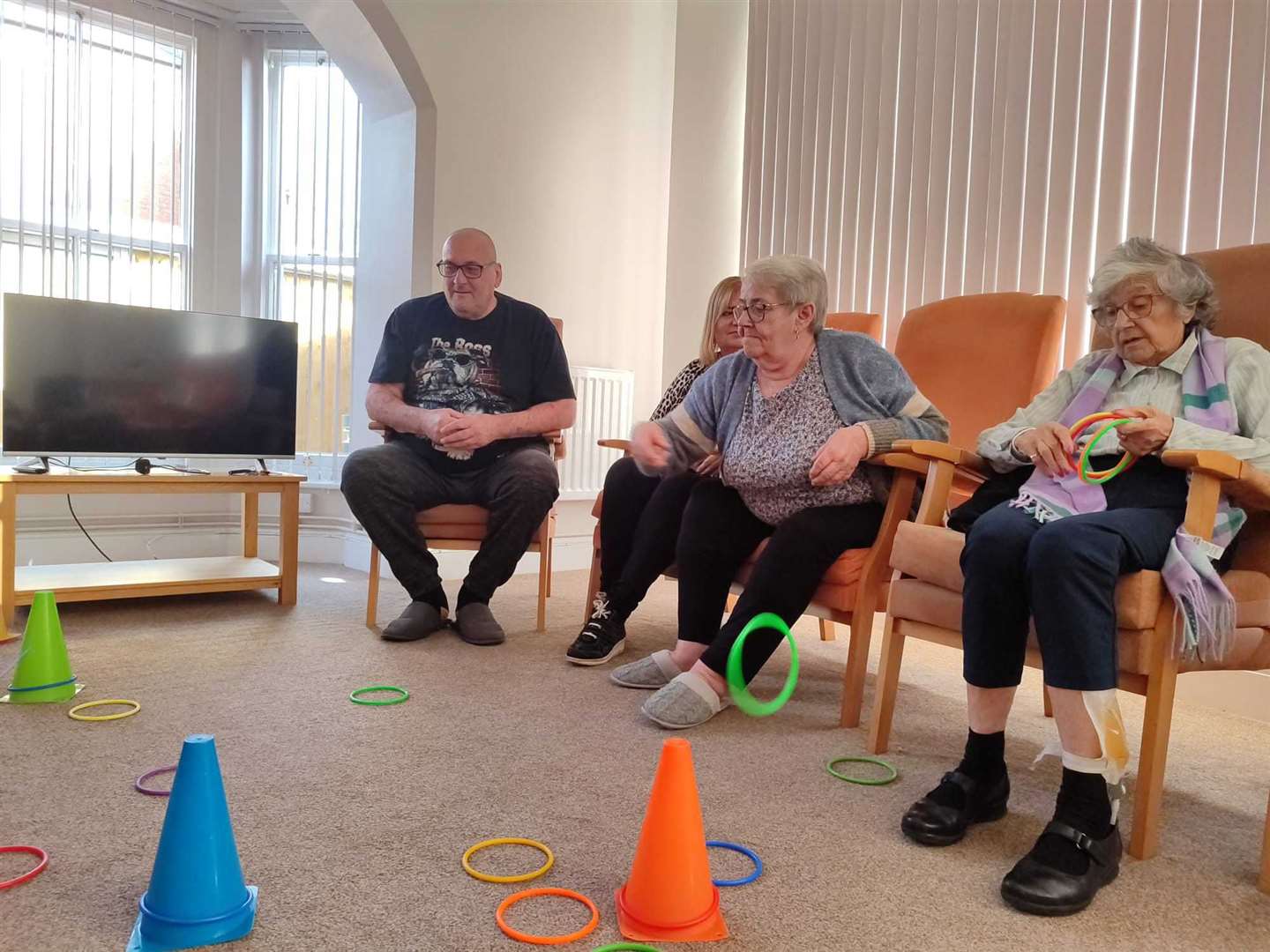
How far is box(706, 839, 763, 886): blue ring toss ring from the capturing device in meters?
1.25

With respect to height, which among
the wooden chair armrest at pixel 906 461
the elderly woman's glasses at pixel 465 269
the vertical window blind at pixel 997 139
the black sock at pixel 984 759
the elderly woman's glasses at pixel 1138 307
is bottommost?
the black sock at pixel 984 759

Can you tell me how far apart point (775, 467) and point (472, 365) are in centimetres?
116

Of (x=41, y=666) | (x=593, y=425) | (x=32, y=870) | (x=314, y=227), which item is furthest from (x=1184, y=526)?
(x=314, y=227)

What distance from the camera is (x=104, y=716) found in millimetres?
1867

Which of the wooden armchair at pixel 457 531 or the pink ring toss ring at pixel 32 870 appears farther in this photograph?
the wooden armchair at pixel 457 531

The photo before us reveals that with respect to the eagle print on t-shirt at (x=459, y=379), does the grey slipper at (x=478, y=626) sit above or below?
below

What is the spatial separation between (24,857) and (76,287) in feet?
9.89

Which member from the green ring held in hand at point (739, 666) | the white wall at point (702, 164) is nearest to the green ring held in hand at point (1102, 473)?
the green ring held in hand at point (739, 666)

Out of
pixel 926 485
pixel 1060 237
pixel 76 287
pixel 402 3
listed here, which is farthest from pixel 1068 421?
pixel 76 287

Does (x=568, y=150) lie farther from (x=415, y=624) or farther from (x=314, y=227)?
(x=415, y=624)

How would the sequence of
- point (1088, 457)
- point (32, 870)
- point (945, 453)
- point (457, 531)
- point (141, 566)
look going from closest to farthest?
1. point (32, 870)
2. point (1088, 457)
3. point (945, 453)
4. point (457, 531)
5. point (141, 566)

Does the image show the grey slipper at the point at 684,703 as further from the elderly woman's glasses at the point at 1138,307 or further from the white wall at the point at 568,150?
the white wall at the point at 568,150

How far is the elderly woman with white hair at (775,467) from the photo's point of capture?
1.93m

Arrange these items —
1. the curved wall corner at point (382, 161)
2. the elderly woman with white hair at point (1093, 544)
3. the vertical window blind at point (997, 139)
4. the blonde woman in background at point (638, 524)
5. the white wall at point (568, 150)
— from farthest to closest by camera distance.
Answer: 1. the white wall at point (568, 150)
2. the curved wall corner at point (382, 161)
3. the vertical window blind at point (997, 139)
4. the blonde woman in background at point (638, 524)
5. the elderly woman with white hair at point (1093, 544)
